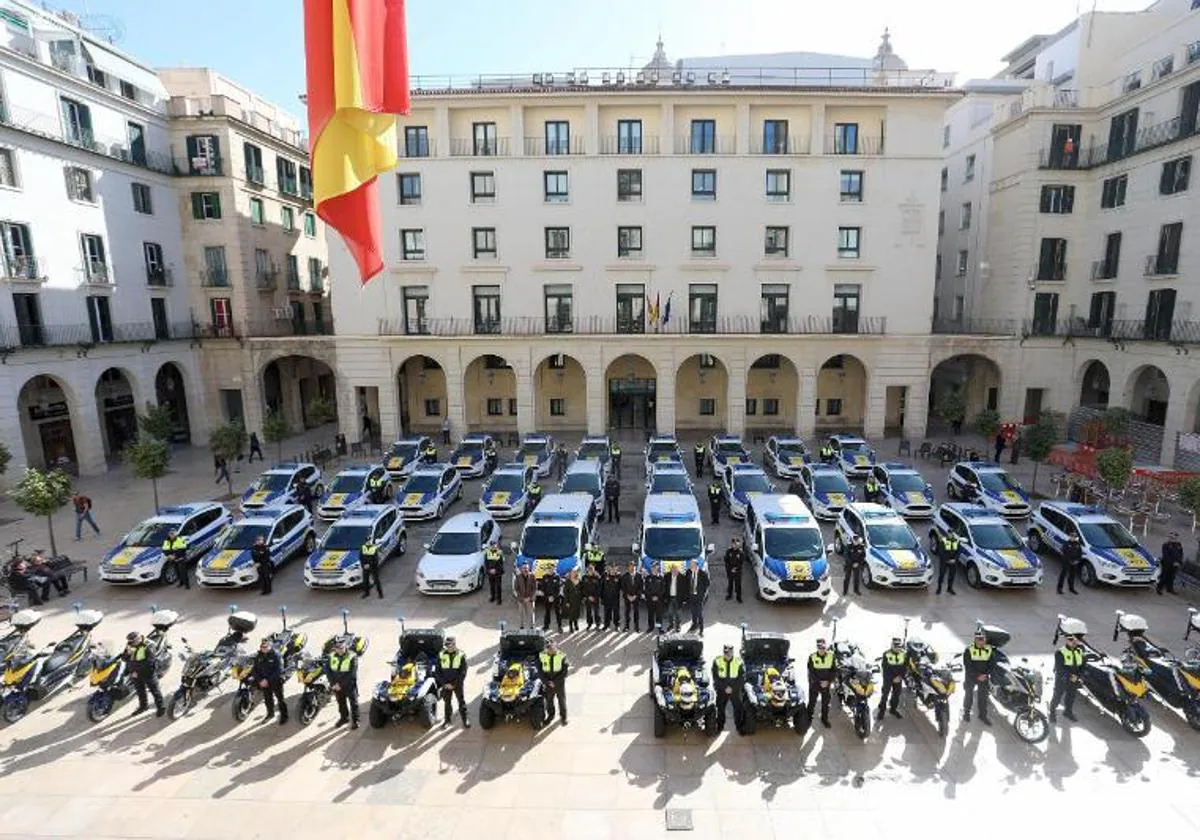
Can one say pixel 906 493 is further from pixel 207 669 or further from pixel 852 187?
pixel 207 669

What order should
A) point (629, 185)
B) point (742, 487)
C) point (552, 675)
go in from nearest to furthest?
point (552, 675)
point (742, 487)
point (629, 185)

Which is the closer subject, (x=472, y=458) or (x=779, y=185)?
(x=472, y=458)

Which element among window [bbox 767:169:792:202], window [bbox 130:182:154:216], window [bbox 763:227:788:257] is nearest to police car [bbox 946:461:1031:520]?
window [bbox 763:227:788:257]

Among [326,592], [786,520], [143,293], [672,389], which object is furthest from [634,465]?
[143,293]

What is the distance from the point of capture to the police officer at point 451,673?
10.7 m

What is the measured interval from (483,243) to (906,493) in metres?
23.8

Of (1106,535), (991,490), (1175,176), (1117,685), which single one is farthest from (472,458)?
(1175,176)

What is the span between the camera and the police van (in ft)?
49.5

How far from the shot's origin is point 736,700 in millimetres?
10719

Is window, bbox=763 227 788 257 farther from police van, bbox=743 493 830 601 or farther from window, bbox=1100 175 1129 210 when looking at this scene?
police van, bbox=743 493 830 601

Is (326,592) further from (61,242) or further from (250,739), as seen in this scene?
(61,242)

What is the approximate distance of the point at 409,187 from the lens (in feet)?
111

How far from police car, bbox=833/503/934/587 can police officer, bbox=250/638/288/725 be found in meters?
13.3

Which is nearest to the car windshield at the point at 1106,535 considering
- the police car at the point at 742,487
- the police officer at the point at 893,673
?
the police car at the point at 742,487
